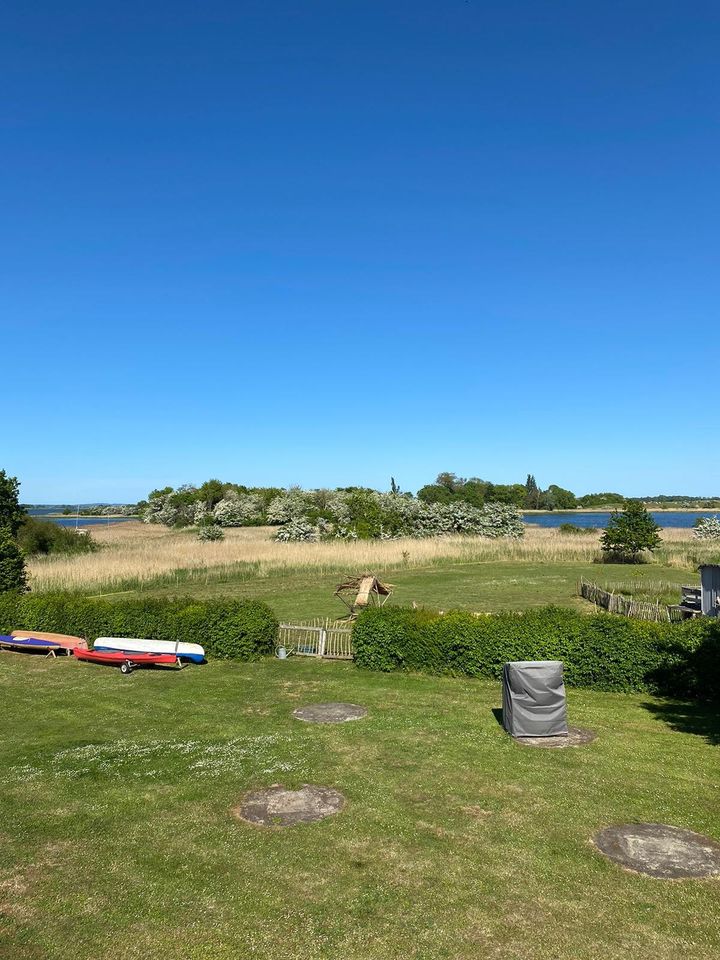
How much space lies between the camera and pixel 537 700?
12625 mm

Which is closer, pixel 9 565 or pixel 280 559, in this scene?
pixel 9 565

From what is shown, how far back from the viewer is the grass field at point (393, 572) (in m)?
34.2

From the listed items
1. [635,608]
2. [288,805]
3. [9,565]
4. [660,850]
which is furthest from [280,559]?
[660,850]

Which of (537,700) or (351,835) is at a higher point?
(537,700)

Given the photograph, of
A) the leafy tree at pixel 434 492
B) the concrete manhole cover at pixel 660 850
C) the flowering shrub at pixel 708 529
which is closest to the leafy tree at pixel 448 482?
the leafy tree at pixel 434 492

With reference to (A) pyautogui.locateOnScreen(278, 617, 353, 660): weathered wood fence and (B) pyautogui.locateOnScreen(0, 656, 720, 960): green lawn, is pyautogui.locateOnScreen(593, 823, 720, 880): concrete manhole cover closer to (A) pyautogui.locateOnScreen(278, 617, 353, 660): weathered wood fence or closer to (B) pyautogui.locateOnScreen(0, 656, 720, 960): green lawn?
(B) pyautogui.locateOnScreen(0, 656, 720, 960): green lawn

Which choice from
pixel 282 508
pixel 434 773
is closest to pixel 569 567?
pixel 434 773

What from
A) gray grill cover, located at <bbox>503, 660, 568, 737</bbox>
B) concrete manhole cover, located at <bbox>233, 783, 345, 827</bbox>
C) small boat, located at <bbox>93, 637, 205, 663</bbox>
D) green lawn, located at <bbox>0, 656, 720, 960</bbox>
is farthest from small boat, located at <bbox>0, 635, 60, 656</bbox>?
gray grill cover, located at <bbox>503, 660, 568, 737</bbox>

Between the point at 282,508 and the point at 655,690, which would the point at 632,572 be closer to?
the point at 655,690

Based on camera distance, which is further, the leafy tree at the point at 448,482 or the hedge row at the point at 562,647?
the leafy tree at the point at 448,482

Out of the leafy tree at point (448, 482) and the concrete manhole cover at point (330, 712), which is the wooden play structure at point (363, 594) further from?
the leafy tree at point (448, 482)

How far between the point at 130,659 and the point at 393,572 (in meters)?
28.9

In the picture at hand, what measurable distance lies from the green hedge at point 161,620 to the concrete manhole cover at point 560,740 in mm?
10324

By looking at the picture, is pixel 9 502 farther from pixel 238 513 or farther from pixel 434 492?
pixel 434 492
